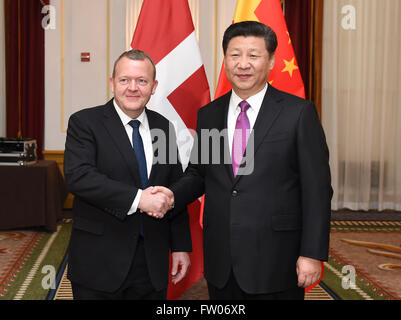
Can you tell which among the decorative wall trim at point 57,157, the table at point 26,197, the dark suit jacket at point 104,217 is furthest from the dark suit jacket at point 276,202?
the decorative wall trim at point 57,157

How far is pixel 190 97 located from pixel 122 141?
105 centimetres

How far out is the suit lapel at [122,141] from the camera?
1.72 metres

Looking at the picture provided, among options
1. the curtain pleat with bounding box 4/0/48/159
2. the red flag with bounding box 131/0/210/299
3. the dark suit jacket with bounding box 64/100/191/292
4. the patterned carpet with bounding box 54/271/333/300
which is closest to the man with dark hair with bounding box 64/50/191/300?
the dark suit jacket with bounding box 64/100/191/292

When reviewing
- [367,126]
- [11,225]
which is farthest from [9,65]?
[367,126]

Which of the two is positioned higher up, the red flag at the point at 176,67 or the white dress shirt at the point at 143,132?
the red flag at the point at 176,67

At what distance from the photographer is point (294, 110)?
167 centimetres

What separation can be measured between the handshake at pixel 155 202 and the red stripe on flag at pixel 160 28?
123cm

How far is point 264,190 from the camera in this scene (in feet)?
5.43

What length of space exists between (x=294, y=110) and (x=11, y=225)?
424 centimetres

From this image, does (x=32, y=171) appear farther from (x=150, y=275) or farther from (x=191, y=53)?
(x=150, y=275)

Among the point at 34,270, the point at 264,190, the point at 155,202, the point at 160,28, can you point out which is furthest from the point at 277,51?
the point at 34,270

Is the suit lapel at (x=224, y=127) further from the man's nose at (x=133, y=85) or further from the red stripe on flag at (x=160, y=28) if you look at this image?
the red stripe on flag at (x=160, y=28)

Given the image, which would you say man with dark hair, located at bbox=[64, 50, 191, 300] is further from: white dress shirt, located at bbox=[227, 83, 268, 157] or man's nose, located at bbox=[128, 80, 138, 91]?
white dress shirt, located at bbox=[227, 83, 268, 157]

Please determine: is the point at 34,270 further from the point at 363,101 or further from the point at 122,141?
the point at 363,101
